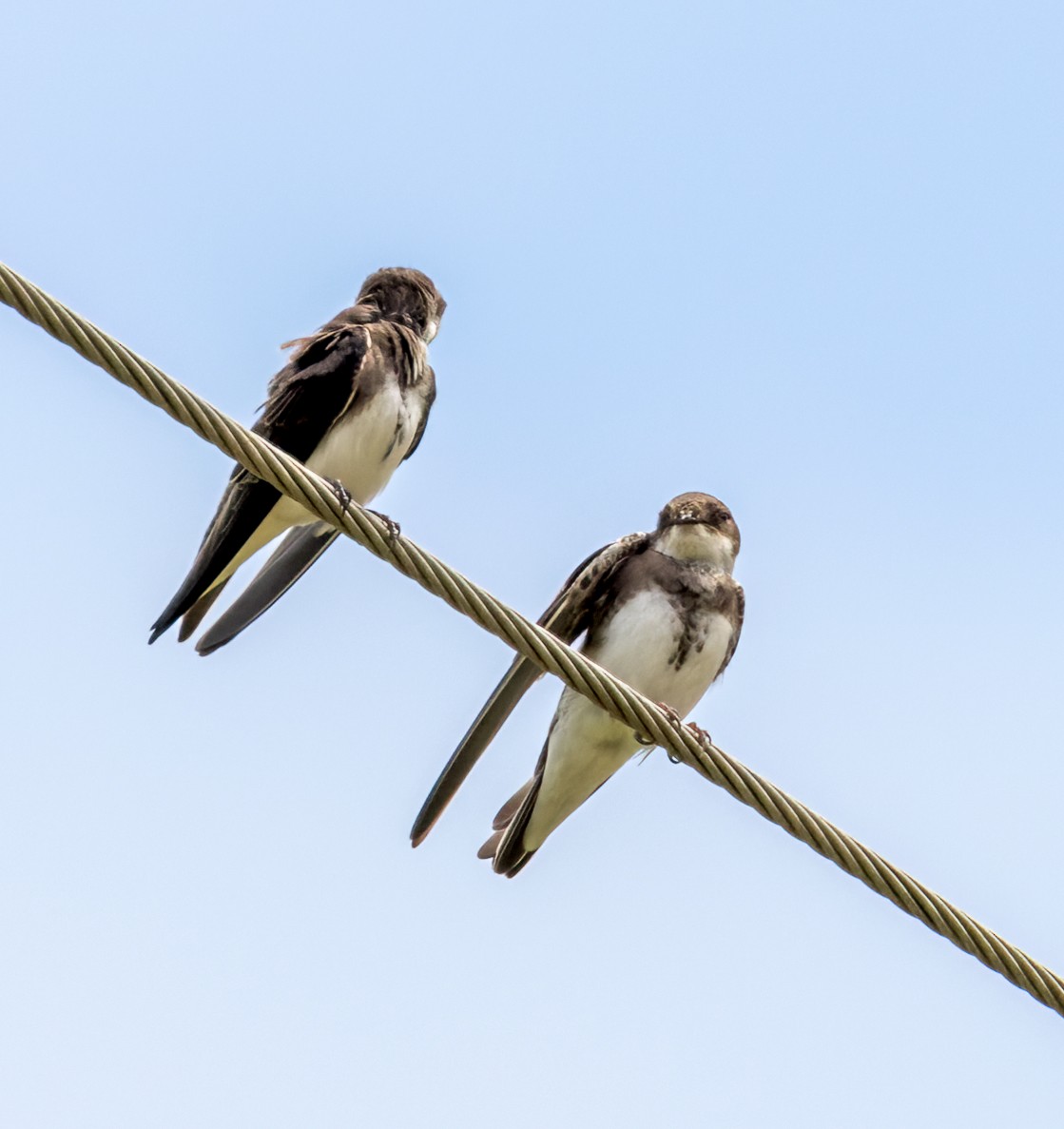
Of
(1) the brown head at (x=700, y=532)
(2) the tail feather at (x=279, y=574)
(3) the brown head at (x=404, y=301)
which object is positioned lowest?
(2) the tail feather at (x=279, y=574)

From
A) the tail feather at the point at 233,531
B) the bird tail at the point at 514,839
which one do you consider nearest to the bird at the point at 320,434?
the tail feather at the point at 233,531

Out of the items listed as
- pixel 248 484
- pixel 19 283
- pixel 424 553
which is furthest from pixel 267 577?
pixel 19 283

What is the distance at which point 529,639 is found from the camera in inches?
186


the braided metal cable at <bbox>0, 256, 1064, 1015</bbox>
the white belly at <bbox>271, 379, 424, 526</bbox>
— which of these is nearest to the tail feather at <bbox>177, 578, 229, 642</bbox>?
the white belly at <bbox>271, 379, 424, 526</bbox>

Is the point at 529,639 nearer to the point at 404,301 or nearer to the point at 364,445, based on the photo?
the point at 364,445

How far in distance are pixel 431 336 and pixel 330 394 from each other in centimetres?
80

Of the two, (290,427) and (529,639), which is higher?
(290,427)

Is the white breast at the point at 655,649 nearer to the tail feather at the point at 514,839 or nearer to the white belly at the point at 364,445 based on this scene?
the tail feather at the point at 514,839

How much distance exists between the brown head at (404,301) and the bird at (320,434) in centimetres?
13

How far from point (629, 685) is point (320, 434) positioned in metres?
1.53

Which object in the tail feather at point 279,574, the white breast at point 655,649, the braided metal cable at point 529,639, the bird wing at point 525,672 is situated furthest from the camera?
the tail feather at point 279,574

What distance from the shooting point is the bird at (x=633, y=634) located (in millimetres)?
6555

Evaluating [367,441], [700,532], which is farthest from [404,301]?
[700,532]

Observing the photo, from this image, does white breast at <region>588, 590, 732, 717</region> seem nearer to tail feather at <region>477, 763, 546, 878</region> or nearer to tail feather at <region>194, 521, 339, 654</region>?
tail feather at <region>477, 763, 546, 878</region>
